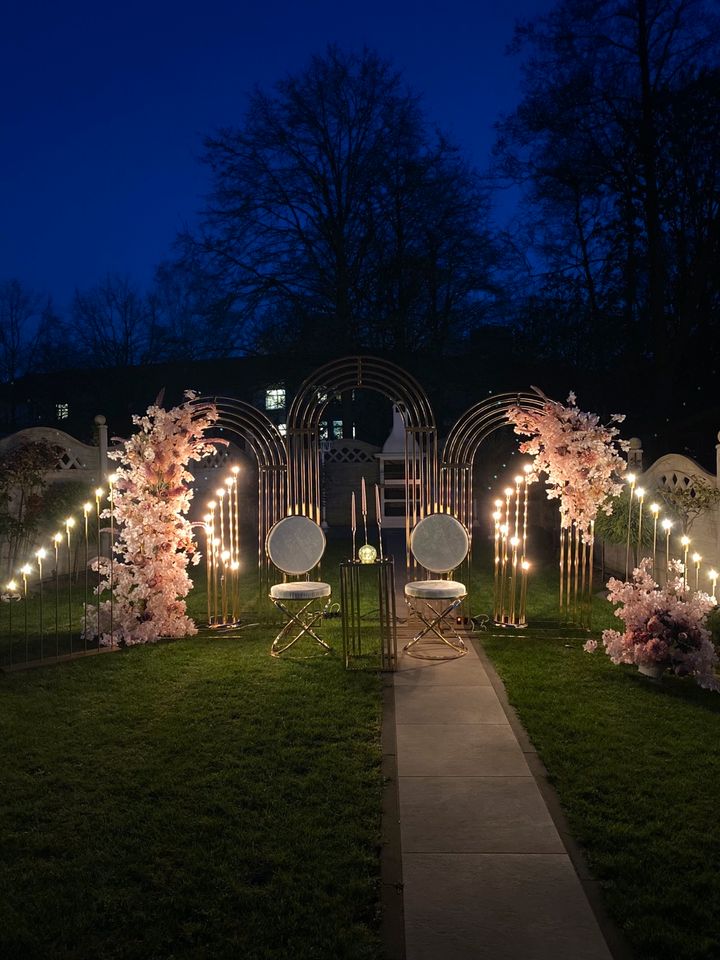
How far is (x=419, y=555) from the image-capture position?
797 cm

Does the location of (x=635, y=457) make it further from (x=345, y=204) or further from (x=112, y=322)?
(x=112, y=322)

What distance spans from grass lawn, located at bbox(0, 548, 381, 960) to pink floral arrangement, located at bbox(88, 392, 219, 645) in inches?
49.7

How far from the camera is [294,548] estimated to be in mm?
8008

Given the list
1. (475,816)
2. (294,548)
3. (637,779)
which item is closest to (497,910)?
(475,816)

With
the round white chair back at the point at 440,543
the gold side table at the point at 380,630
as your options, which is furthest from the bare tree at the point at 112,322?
the gold side table at the point at 380,630

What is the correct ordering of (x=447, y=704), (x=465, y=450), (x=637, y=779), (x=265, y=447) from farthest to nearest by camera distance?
(x=265, y=447), (x=465, y=450), (x=447, y=704), (x=637, y=779)

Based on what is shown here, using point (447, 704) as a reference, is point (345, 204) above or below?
above

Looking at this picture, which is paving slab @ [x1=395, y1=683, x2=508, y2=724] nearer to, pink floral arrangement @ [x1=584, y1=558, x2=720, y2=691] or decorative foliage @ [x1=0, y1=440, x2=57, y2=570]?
pink floral arrangement @ [x1=584, y1=558, x2=720, y2=691]

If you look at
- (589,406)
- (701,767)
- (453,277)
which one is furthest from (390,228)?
(701,767)

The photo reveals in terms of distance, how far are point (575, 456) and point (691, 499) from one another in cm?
132

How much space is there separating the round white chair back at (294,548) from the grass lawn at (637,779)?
1987 mm

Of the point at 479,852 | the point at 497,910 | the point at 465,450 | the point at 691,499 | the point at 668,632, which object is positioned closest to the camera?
the point at 497,910

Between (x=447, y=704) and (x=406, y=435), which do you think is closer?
(x=447, y=704)

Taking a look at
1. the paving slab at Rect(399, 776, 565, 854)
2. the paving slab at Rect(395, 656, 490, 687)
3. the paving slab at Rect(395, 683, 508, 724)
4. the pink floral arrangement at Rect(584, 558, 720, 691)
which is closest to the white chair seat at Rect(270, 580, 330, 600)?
the paving slab at Rect(395, 656, 490, 687)
